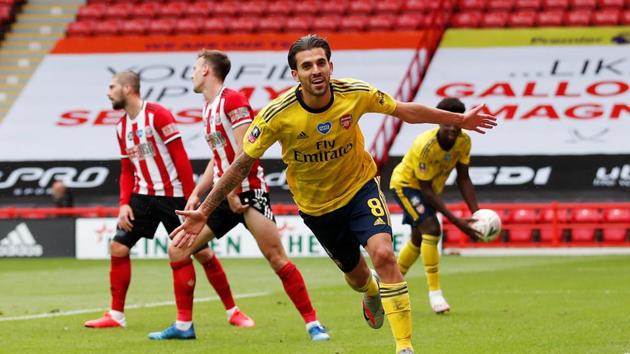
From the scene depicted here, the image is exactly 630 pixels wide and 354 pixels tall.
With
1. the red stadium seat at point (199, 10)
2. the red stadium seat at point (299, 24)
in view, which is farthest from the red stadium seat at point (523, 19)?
the red stadium seat at point (199, 10)

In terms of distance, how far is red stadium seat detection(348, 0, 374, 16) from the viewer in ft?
108

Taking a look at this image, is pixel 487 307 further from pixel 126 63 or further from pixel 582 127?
pixel 126 63

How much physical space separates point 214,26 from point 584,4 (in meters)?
9.23

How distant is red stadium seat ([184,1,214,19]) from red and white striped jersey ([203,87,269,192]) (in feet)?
78.3

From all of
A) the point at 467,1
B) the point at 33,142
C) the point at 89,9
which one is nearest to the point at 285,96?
the point at 33,142

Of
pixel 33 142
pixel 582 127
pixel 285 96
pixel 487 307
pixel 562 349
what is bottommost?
pixel 33 142

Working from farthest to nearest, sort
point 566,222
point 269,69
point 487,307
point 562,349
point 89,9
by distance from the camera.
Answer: point 89,9 → point 269,69 → point 566,222 → point 487,307 → point 562,349

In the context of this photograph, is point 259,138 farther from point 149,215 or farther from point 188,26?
point 188,26

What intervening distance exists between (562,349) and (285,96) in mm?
2579

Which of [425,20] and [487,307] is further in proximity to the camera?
[425,20]

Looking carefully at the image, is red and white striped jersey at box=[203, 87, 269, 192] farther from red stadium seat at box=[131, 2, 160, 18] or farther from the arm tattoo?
red stadium seat at box=[131, 2, 160, 18]

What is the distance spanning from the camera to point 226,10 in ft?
110

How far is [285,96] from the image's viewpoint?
26.0 feet

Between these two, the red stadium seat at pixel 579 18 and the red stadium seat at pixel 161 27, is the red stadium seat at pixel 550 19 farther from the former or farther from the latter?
the red stadium seat at pixel 161 27
